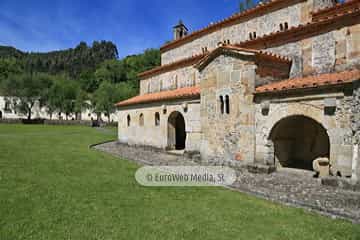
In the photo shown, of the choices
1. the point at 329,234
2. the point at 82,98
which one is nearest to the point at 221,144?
the point at 329,234

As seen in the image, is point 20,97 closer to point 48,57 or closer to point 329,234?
point 329,234

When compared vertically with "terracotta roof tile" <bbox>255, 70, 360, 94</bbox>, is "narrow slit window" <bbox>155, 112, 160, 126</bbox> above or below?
below

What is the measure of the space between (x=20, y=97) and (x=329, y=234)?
59.7 meters

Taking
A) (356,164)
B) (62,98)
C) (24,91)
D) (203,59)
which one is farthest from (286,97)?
(62,98)

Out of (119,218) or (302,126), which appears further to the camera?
(302,126)

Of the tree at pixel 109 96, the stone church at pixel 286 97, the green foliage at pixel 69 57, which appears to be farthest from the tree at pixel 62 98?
the green foliage at pixel 69 57

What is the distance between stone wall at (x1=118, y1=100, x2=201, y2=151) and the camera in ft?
44.9

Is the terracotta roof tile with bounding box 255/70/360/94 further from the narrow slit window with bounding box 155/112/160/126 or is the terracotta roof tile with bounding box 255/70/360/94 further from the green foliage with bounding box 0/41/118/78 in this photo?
the green foliage with bounding box 0/41/118/78

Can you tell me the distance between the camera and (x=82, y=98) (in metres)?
56.7

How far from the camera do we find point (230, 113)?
1116cm

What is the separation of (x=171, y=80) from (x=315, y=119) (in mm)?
12732

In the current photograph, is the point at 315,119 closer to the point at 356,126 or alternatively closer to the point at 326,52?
the point at 356,126

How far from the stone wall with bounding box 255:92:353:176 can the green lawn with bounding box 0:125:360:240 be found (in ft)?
10.8
